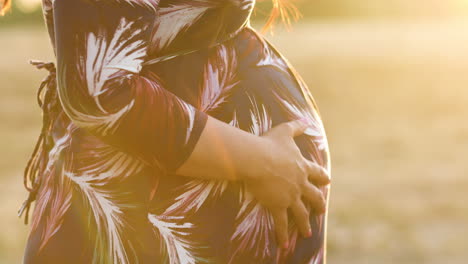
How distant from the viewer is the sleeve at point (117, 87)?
1.33m

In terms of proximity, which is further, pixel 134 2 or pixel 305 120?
pixel 305 120

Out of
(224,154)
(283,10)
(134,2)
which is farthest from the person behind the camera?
(283,10)

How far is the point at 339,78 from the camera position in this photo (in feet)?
44.8

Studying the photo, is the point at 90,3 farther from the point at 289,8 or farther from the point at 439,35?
the point at 439,35

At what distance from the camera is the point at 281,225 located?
1586mm

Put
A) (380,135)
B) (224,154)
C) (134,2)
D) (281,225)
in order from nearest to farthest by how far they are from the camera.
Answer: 1. (134,2)
2. (224,154)
3. (281,225)
4. (380,135)

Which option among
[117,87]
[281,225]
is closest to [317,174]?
[281,225]

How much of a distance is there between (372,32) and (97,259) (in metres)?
21.6

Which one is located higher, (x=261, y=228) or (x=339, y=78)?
(x=261, y=228)

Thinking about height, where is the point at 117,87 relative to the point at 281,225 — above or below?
above

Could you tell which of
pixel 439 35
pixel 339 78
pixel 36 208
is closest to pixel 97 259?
pixel 36 208

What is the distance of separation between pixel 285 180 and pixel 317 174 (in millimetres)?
144

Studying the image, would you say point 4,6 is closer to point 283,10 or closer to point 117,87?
point 117,87

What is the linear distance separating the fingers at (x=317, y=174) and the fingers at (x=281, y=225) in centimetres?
12
